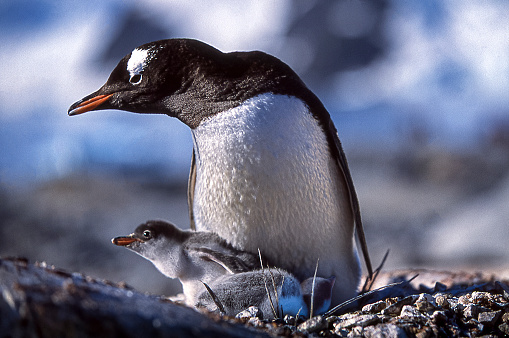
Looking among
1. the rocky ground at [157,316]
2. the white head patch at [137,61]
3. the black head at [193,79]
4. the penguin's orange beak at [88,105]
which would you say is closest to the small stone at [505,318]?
the rocky ground at [157,316]

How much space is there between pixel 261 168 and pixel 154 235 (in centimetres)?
59

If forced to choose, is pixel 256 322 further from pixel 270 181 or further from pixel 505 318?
pixel 505 318

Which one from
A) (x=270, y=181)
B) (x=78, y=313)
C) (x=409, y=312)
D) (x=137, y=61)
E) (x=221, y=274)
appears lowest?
(x=78, y=313)

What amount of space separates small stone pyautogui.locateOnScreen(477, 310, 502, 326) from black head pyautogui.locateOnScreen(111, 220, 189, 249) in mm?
1118

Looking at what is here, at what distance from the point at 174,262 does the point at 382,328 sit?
94 centimetres

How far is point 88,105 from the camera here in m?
2.01

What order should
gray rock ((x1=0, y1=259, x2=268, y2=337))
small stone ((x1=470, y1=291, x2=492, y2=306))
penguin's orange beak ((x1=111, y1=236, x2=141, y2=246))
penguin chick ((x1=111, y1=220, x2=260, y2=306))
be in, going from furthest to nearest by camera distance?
1. penguin's orange beak ((x1=111, y1=236, x2=141, y2=246))
2. penguin chick ((x1=111, y1=220, x2=260, y2=306))
3. small stone ((x1=470, y1=291, x2=492, y2=306))
4. gray rock ((x1=0, y1=259, x2=268, y2=337))

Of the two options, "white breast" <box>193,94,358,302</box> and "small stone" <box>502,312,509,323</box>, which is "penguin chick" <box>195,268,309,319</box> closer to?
"white breast" <box>193,94,358,302</box>

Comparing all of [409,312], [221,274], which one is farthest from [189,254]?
[409,312]

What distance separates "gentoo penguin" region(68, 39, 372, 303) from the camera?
1.81m

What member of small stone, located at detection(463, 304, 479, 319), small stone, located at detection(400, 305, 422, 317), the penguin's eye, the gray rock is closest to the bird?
small stone, located at detection(400, 305, 422, 317)

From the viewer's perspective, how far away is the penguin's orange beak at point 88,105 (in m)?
1.99

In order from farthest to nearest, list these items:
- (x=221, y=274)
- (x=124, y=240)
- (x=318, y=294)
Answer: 1. (x=124, y=240)
2. (x=221, y=274)
3. (x=318, y=294)

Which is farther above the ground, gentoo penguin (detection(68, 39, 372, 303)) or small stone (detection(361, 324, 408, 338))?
gentoo penguin (detection(68, 39, 372, 303))
